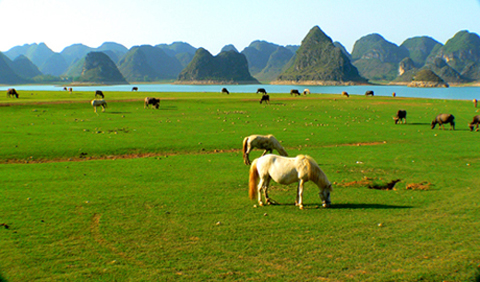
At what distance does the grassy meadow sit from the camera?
26.6ft

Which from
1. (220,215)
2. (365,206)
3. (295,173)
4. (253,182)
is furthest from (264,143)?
(220,215)

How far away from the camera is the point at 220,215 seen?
37.4 feet

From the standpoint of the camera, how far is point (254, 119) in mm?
38094

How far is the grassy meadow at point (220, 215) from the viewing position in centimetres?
812

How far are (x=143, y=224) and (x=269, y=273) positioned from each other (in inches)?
177

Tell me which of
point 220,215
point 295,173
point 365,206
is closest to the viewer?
point 220,215

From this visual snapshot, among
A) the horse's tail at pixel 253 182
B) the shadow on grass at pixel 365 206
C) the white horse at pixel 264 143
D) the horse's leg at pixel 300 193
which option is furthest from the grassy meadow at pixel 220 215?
the white horse at pixel 264 143

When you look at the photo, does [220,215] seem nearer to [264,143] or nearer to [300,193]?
[300,193]

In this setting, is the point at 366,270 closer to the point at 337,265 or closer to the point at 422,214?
the point at 337,265

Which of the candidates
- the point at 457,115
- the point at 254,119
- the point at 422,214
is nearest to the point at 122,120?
the point at 254,119

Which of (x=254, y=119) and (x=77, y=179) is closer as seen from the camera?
(x=77, y=179)

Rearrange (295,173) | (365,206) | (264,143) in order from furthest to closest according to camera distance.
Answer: (264,143)
(365,206)
(295,173)

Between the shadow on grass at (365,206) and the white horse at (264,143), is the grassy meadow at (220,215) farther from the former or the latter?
the white horse at (264,143)

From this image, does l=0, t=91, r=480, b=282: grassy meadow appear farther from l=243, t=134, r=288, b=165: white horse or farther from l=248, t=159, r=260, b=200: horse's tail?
l=243, t=134, r=288, b=165: white horse
